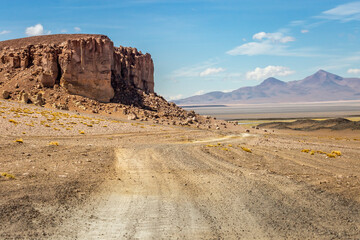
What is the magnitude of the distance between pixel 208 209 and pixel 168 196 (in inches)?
70.1

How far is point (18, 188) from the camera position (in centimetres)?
1129

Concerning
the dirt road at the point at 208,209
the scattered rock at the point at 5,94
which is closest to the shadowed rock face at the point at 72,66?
the scattered rock at the point at 5,94

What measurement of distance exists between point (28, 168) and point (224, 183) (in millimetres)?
8004

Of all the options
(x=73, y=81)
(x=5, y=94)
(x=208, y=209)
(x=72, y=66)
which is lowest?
(x=208, y=209)

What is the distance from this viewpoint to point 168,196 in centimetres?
1177

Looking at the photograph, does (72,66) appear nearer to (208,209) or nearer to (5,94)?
(5,94)

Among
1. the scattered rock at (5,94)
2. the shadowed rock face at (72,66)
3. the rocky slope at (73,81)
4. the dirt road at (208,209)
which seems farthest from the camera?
the shadowed rock face at (72,66)

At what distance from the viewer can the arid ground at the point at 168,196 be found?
878 cm

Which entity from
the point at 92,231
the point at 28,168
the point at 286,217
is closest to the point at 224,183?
the point at 286,217

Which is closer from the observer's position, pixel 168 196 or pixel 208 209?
pixel 208 209

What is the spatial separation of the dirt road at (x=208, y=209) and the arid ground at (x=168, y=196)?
3 centimetres

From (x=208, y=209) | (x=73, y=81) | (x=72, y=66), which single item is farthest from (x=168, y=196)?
(x=73, y=81)

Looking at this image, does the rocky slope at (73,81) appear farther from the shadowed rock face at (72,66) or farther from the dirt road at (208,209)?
the dirt road at (208,209)

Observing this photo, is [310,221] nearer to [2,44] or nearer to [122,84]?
[122,84]
